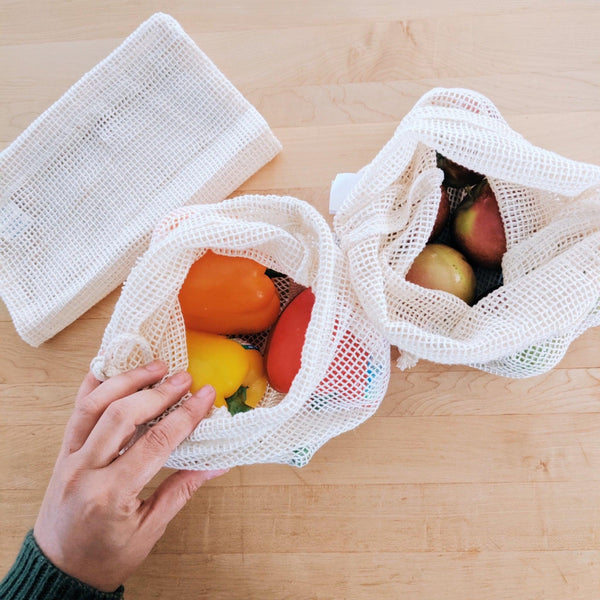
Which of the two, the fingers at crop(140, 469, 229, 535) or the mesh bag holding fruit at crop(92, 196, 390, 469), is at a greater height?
the mesh bag holding fruit at crop(92, 196, 390, 469)

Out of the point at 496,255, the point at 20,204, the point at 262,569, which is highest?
the point at 20,204

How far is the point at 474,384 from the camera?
0.51 metres

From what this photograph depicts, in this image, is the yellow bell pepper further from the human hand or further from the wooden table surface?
the wooden table surface

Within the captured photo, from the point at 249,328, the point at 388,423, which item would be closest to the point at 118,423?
the point at 249,328

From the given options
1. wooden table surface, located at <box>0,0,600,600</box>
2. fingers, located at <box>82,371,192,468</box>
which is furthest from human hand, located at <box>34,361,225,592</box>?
wooden table surface, located at <box>0,0,600,600</box>

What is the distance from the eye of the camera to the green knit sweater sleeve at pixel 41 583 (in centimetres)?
38

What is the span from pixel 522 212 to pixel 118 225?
369 millimetres

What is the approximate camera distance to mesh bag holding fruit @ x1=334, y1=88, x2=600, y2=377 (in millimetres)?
357

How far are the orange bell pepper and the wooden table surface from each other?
0.53ft

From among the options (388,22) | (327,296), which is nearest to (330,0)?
(388,22)

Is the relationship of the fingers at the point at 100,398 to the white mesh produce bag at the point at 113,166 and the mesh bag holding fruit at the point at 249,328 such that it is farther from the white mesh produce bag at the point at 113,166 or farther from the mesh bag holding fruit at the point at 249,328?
the white mesh produce bag at the point at 113,166

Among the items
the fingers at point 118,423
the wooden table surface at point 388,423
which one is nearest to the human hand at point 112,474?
Result: the fingers at point 118,423

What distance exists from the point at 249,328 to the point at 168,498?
0.14m

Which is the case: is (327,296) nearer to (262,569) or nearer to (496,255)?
(496,255)
